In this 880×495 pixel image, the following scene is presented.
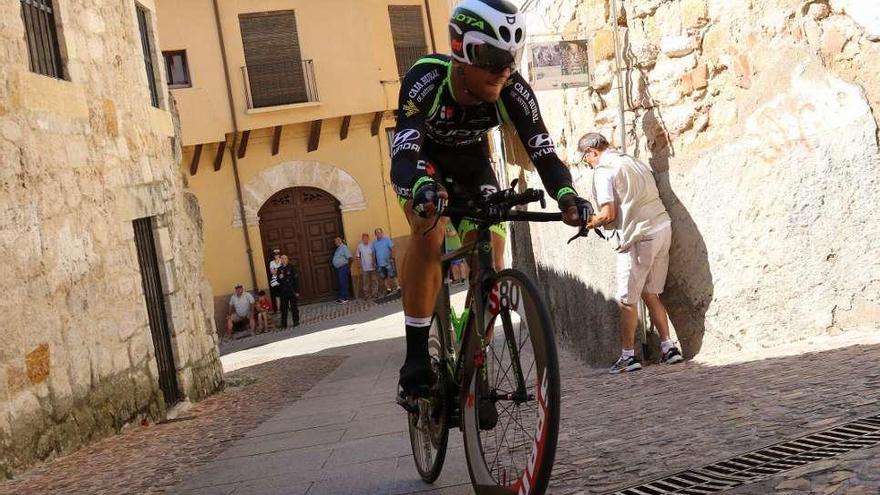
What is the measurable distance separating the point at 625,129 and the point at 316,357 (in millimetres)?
8385

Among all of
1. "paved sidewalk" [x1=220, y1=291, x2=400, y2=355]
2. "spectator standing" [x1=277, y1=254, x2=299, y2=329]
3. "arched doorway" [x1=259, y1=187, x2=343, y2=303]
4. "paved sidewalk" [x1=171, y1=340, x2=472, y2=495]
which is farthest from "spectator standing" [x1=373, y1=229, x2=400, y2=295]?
"paved sidewalk" [x1=171, y1=340, x2=472, y2=495]

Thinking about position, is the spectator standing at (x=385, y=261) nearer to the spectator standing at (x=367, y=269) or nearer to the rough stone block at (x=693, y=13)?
the spectator standing at (x=367, y=269)

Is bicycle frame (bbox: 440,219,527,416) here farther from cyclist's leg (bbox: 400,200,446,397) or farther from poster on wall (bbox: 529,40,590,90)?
poster on wall (bbox: 529,40,590,90)

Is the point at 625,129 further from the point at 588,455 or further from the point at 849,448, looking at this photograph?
the point at 849,448

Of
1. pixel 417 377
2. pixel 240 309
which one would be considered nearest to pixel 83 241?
pixel 417 377

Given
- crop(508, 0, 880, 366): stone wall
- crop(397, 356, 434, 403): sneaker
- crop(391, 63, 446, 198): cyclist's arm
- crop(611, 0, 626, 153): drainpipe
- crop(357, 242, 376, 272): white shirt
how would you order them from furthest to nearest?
crop(357, 242, 376, 272): white shirt → crop(611, 0, 626, 153): drainpipe → crop(508, 0, 880, 366): stone wall → crop(397, 356, 434, 403): sneaker → crop(391, 63, 446, 198): cyclist's arm

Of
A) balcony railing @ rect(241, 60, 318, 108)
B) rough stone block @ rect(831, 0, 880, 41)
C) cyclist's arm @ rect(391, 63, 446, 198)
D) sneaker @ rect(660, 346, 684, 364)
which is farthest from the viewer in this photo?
balcony railing @ rect(241, 60, 318, 108)

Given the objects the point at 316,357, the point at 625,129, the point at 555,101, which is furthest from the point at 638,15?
the point at 316,357

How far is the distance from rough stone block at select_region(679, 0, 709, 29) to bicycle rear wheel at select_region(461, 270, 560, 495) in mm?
4433

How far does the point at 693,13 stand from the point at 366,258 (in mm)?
21655

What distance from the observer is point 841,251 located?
6.36 m

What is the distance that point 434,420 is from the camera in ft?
14.1

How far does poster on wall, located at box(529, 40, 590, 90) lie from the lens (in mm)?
8477

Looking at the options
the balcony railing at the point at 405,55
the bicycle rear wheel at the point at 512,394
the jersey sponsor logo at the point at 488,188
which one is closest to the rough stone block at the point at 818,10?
the jersey sponsor logo at the point at 488,188
